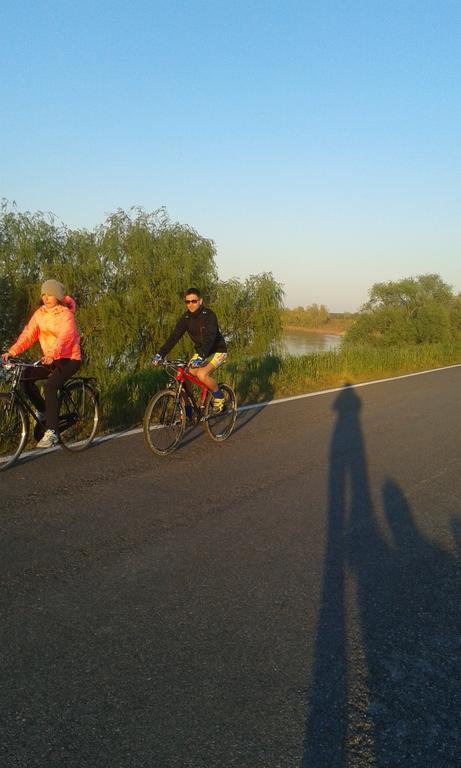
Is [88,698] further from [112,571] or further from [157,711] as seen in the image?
[112,571]

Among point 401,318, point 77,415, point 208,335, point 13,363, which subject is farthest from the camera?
point 401,318

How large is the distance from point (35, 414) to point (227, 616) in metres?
3.90

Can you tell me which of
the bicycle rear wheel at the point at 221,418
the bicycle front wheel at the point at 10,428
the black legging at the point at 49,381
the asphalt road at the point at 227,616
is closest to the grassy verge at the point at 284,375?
the bicycle rear wheel at the point at 221,418

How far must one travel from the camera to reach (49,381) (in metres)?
6.20

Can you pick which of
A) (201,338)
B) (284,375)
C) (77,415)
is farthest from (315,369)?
(77,415)

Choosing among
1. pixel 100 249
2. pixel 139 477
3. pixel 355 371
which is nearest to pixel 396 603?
pixel 139 477

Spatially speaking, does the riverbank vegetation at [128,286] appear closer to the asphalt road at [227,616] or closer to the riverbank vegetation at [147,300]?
the riverbank vegetation at [147,300]

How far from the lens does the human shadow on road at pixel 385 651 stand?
87.9 inches

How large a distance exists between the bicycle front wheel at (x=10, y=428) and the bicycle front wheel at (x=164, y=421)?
1.28 m

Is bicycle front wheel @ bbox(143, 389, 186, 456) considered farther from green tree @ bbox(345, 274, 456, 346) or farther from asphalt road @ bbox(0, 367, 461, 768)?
green tree @ bbox(345, 274, 456, 346)

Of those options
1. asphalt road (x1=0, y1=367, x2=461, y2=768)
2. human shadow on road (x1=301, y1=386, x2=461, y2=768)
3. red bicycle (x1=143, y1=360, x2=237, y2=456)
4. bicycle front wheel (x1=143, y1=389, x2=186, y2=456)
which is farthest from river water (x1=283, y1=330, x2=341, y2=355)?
human shadow on road (x1=301, y1=386, x2=461, y2=768)

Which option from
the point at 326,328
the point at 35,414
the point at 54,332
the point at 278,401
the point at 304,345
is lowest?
the point at 278,401

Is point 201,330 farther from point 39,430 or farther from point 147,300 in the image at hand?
point 147,300

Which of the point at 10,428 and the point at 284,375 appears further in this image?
the point at 284,375
